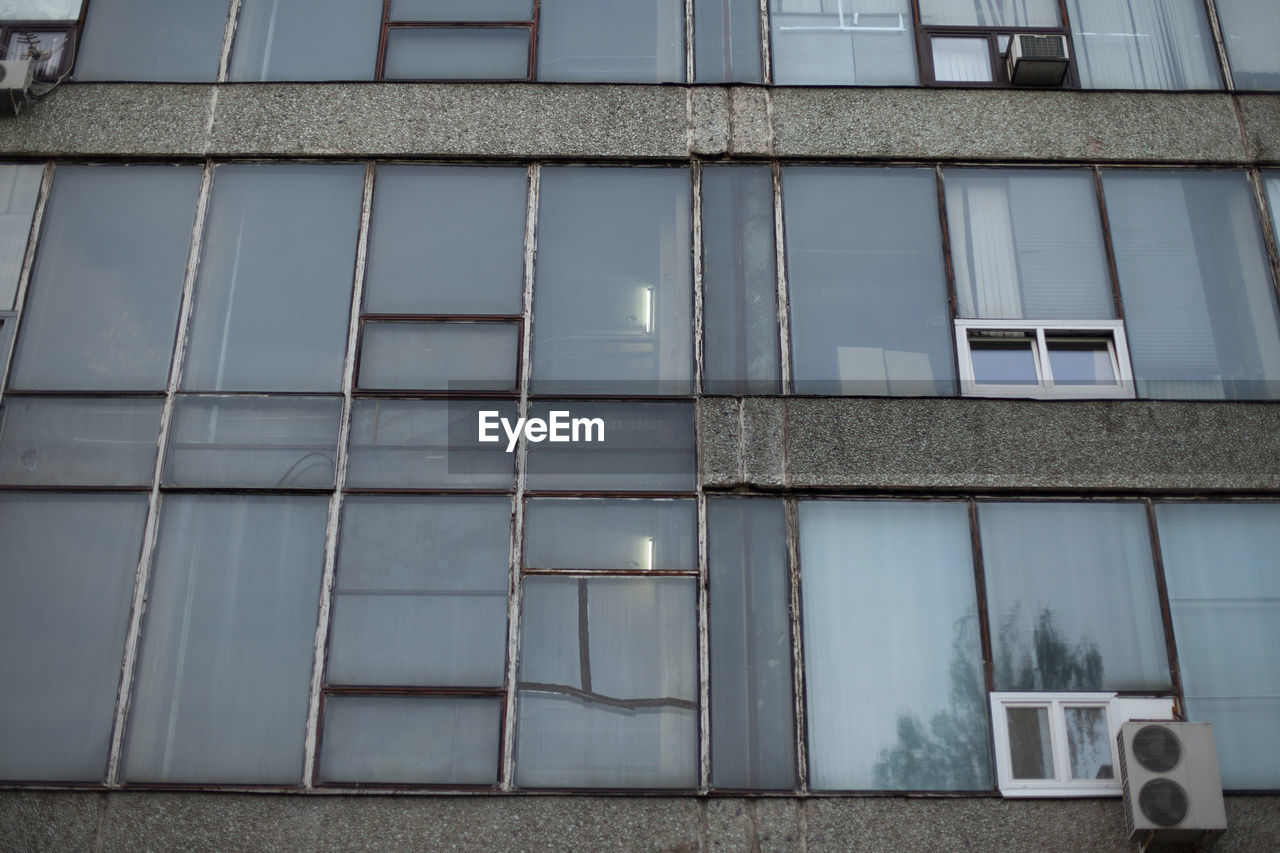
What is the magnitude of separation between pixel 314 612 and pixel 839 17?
7843mm

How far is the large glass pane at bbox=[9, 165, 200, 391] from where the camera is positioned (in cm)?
1066

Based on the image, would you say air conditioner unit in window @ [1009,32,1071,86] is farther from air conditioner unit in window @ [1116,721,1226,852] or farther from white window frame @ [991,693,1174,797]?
air conditioner unit in window @ [1116,721,1226,852]

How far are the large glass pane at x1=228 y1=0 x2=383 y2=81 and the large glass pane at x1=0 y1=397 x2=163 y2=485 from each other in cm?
371

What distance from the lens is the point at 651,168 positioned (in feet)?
37.4

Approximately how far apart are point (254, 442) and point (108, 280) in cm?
225

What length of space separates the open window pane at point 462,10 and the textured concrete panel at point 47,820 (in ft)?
26.0

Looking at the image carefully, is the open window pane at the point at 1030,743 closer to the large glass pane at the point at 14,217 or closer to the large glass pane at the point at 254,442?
the large glass pane at the point at 254,442

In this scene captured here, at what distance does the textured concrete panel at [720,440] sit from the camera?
33.3ft

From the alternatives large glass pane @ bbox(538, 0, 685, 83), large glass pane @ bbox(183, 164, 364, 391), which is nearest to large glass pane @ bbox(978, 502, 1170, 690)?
large glass pane @ bbox(538, 0, 685, 83)

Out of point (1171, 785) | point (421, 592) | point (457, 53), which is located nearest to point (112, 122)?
point (457, 53)

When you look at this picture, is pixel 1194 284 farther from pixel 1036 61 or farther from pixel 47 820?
pixel 47 820

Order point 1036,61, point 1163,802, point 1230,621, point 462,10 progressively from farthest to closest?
point 462,10
point 1036,61
point 1230,621
point 1163,802

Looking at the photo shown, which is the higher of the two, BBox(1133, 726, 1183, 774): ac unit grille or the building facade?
the building facade

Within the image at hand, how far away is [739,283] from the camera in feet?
35.8
